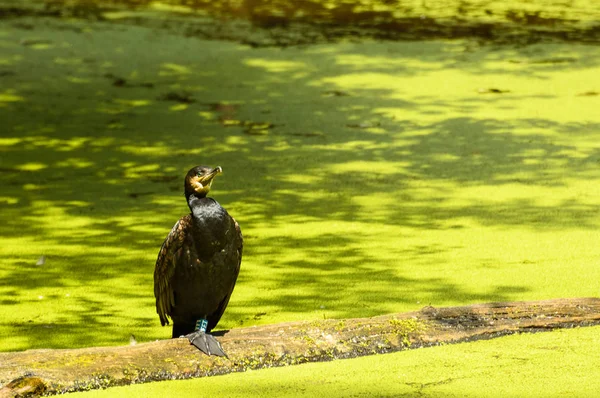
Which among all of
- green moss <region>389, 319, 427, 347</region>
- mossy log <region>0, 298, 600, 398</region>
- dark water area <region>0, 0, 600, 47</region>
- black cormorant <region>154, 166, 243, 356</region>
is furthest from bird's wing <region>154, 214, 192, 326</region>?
dark water area <region>0, 0, 600, 47</region>

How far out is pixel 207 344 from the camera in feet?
7.15

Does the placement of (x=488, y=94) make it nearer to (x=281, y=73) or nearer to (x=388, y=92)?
(x=388, y=92)

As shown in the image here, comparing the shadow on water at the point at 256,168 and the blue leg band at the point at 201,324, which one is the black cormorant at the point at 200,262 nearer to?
the blue leg band at the point at 201,324

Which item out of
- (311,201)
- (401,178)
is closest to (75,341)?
(311,201)

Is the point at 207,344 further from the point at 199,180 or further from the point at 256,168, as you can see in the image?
the point at 256,168

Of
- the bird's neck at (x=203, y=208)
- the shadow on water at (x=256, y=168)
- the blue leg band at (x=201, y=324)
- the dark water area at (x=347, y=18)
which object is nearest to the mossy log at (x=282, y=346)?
the blue leg band at (x=201, y=324)

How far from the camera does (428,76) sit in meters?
5.60

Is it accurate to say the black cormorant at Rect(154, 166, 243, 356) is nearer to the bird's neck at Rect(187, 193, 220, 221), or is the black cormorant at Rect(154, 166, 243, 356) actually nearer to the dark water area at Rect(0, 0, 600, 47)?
the bird's neck at Rect(187, 193, 220, 221)

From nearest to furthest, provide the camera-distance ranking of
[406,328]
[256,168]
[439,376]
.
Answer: [439,376], [406,328], [256,168]

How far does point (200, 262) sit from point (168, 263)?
0.29 ft

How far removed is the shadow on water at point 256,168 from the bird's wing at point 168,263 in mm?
361

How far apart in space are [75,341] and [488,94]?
3.06 meters

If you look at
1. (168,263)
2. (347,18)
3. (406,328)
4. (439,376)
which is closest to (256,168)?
(168,263)

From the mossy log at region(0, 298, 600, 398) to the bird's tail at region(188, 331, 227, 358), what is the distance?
1cm
